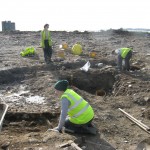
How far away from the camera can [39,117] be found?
7953 millimetres

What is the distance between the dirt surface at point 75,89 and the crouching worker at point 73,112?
0.20 metres

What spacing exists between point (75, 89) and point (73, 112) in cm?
339

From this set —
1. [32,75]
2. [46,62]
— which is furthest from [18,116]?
[46,62]

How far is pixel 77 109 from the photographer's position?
255 inches

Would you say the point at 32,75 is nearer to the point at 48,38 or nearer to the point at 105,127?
the point at 48,38

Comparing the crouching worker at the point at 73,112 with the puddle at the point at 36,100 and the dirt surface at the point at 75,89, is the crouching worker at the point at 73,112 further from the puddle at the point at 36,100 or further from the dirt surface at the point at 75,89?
the puddle at the point at 36,100

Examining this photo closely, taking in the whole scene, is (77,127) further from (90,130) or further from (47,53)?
(47,53)

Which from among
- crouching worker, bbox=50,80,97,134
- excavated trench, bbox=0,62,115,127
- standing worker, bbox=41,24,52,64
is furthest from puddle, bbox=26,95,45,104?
standing worker, bbox=41,24,52,64

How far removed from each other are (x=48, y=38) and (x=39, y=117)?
6148 millimetres

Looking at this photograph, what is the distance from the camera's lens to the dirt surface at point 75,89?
645 cm

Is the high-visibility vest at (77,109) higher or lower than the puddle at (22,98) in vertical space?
higher

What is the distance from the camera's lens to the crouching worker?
6.32 metres

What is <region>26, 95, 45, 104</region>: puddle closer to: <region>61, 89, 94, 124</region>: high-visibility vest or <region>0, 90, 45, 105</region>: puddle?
<region>0, 90, 45, 105</region>: puddle

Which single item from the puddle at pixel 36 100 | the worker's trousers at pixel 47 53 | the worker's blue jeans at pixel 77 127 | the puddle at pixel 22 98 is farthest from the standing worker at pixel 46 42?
the worker's blue jeans at pixel 77 127
